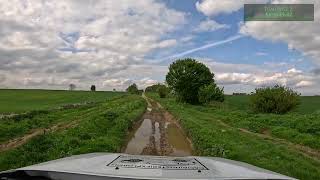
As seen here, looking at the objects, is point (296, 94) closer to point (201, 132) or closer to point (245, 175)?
point (201, 132)

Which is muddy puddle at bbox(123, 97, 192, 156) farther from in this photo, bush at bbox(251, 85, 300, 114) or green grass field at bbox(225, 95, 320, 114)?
green grass field at bbox(225, 95, 320, 114)

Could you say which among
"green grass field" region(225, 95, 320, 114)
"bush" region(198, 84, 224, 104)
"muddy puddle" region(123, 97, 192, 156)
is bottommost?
"muddy puddle" region(123, 97, 192, 156)

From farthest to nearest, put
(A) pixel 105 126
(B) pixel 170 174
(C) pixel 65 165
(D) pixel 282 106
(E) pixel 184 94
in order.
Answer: (E) pixel 184 94, (D) pixel 282 106, (A) pixel 105 126, (C) pixel 65 165, (B) pixel 170 174

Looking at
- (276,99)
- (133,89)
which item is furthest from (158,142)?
(133,89)

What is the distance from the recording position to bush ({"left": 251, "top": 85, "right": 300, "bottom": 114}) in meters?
39.8

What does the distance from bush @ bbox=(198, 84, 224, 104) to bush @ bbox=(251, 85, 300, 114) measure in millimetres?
16688

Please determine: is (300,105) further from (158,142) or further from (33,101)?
(158,142)

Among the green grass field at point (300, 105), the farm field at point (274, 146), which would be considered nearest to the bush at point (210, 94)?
the green grass field at point (300, 105)

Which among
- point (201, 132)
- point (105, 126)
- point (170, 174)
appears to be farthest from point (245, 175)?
point (105, 126)

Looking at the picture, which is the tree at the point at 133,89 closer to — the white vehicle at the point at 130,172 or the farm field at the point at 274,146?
the farm field at the point at 274,146

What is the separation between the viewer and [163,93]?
4259 inches

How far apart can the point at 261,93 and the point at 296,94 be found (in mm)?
2972

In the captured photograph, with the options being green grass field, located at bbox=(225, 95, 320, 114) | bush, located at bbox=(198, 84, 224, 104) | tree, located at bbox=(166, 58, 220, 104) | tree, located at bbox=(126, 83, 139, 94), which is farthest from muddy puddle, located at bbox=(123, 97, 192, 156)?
tree, located at bbox=(126, 83, 139, 94)

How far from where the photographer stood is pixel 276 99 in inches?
1576
